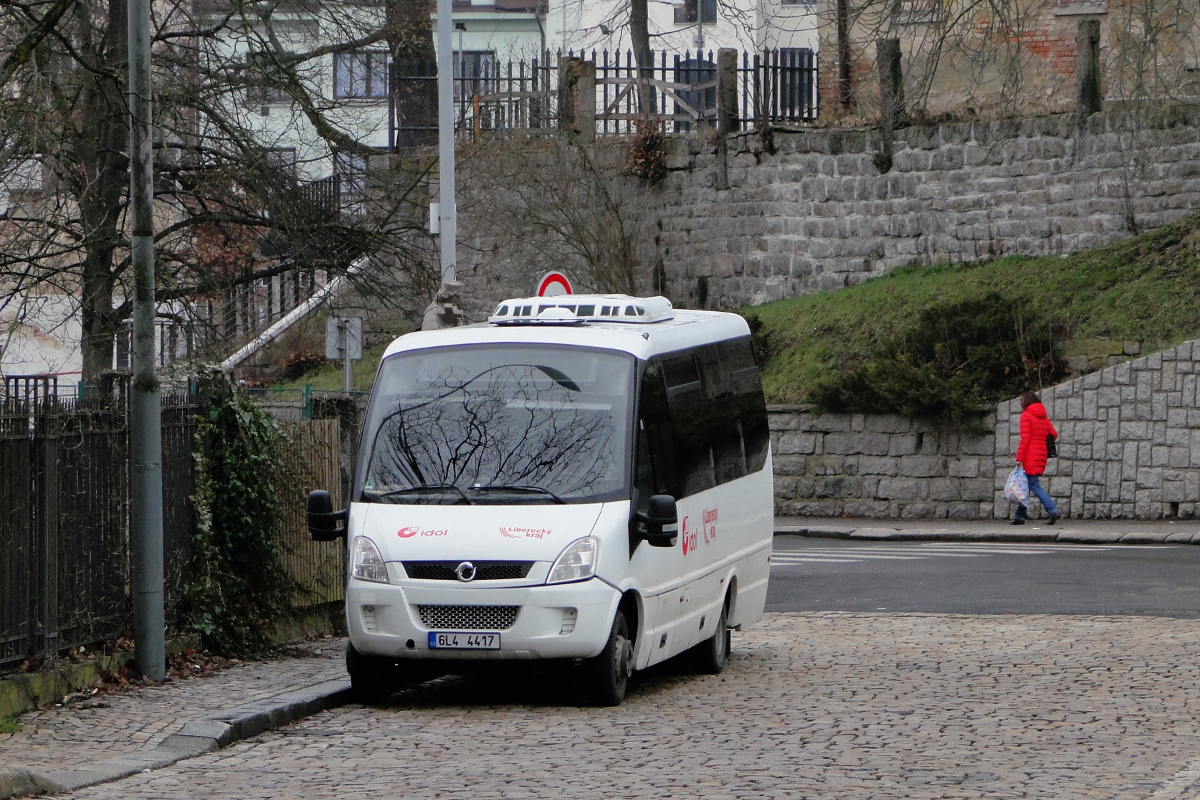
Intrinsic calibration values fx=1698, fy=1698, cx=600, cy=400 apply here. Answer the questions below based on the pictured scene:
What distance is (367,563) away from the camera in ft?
33.2

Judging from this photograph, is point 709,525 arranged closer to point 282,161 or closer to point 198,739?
point 198,739

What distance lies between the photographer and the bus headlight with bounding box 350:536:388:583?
33.0 ft

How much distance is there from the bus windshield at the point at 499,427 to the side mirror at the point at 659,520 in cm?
19

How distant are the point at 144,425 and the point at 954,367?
17.1m

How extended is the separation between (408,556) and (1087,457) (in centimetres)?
1633

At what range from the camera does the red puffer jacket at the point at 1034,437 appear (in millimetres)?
23438

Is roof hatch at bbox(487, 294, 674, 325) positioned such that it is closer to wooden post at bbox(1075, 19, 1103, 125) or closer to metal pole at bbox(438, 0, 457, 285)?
metal pole at bbox(438, 0, 457, 285)

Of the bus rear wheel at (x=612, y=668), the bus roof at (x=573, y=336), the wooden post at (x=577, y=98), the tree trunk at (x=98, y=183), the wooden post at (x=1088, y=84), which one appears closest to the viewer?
the bus rear wheel at (x=612, y=668)

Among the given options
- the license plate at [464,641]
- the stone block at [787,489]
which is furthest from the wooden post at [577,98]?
the license plate at [464,641]

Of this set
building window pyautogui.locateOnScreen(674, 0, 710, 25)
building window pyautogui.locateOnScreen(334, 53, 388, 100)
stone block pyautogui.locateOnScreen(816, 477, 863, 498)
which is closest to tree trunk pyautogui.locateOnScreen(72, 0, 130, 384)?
building window pyautogui.locateOnScreen(334, 53, 388, 100)

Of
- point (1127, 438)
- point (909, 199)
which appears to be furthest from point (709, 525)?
point (909, 199)

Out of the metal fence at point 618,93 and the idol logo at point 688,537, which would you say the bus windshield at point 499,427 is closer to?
the idol logo at point 688,537

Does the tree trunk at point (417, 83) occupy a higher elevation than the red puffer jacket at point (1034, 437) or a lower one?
higher

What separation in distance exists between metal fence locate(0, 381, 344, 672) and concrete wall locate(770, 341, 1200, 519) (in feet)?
47.9
